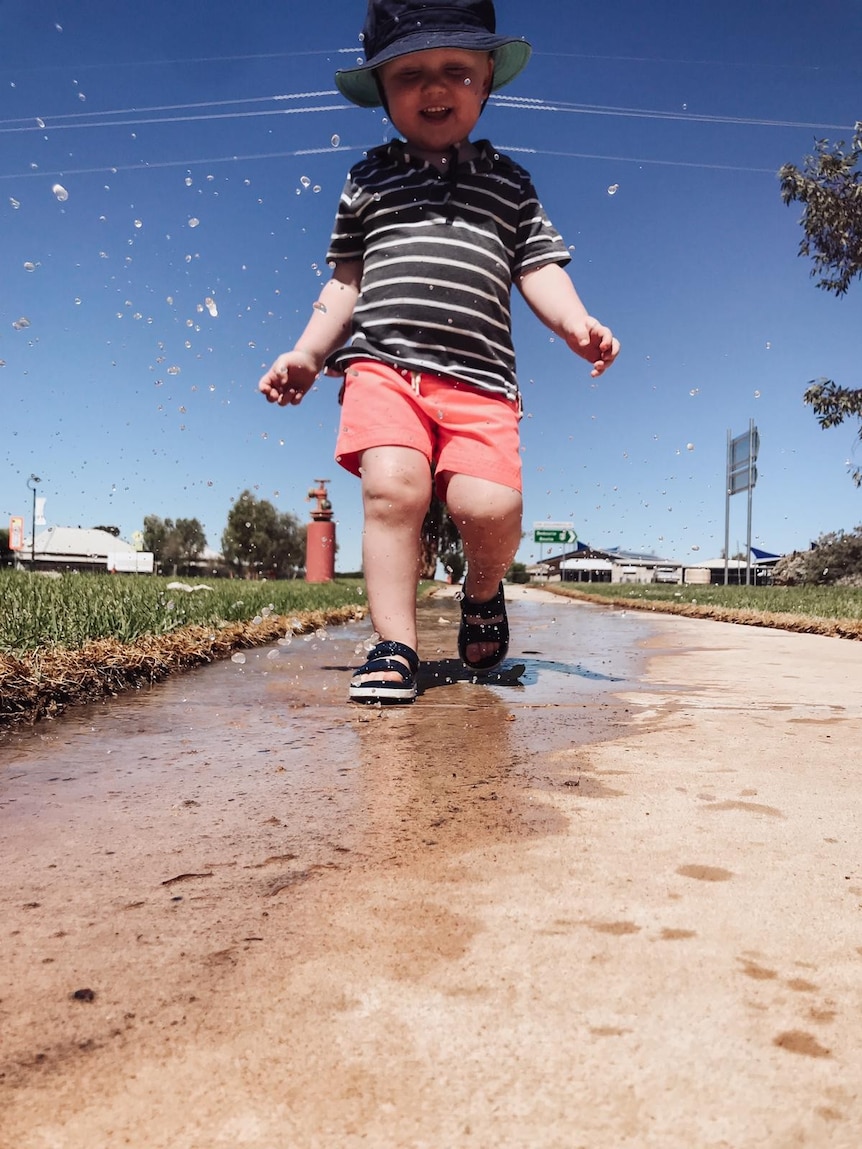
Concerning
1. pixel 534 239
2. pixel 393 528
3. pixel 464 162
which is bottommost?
pixel 393 528

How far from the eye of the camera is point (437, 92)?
8.88ft

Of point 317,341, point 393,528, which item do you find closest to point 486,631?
point 393,528

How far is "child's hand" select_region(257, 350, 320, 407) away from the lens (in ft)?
8.89

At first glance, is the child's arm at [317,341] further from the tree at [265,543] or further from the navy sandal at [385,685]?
the tree at [265,543]

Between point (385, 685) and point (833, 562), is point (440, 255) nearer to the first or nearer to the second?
point (385, 685)

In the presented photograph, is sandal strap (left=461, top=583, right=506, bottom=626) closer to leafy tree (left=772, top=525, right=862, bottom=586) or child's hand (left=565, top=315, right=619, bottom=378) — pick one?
child's hand (left=565, top=315, right=619, bottom=378)

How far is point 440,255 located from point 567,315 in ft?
1.50

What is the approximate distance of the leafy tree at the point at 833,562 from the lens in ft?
64.1

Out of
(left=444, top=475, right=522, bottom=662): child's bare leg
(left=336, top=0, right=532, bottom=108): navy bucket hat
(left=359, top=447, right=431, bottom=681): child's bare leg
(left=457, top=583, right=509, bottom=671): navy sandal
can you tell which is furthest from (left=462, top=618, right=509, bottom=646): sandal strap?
(left=336, top=0, right=532, bottom=108): navy bucket hat

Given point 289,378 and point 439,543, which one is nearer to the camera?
point 289,378

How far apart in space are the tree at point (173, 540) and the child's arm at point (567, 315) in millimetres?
49453

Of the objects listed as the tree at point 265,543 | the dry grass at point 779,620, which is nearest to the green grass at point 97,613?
the dry grass at point 779,620

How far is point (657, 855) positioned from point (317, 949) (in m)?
0.42

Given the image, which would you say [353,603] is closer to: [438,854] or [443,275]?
[443,275]
